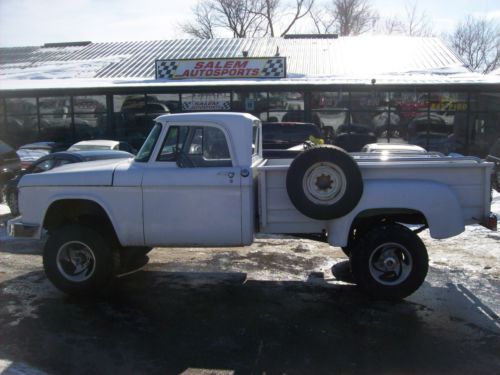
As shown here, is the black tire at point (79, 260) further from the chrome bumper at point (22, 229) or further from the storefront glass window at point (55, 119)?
the storefront glass window at point (55, 119)

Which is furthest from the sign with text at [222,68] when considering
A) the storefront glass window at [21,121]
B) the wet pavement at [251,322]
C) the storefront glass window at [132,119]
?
the wet pavement at [251,322]

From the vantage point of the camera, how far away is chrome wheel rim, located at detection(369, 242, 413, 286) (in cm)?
578

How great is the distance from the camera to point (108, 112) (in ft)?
70.6

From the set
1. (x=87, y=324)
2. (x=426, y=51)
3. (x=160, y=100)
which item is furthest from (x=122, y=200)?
(x=426, y=51)

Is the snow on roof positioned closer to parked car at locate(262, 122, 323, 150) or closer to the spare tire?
parked car at locate(262, 122, 323, 150)

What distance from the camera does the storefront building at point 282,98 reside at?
2017 centimetres

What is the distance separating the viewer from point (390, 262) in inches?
229

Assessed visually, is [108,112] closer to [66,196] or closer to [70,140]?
[70,140]

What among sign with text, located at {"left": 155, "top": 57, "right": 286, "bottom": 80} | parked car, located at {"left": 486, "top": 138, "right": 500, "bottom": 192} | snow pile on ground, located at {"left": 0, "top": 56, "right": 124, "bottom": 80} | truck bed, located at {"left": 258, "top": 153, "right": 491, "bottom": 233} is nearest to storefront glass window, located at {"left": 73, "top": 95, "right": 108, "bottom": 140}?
snow pile on ground, located at {"left": 0, "top": 56, "right": 124, "bottom": 80}

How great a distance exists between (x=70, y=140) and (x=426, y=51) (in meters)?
16.5

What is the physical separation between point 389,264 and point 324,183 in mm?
1148

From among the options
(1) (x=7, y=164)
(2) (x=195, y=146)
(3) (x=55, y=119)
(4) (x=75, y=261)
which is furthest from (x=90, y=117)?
(2) (x=195, y=146)

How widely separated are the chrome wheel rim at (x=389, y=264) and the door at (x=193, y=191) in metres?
1.48

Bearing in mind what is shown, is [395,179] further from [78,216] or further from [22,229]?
[22,229]
